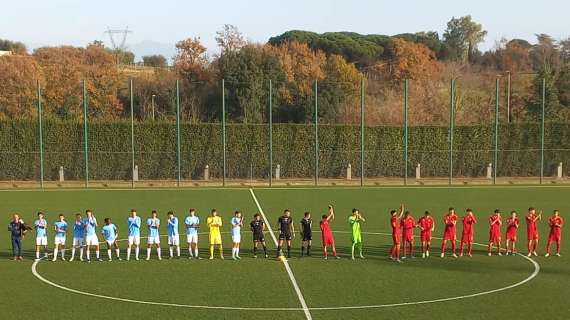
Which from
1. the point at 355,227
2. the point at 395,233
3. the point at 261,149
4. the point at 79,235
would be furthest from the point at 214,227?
the point at 261,149

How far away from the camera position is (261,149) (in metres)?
50.2

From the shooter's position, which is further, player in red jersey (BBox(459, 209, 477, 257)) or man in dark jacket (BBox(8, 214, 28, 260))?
player in red jersey (BBox(459, 209, 477, 257))

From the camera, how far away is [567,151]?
49531 mm

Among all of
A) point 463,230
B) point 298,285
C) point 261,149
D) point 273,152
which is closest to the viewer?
point 298,285

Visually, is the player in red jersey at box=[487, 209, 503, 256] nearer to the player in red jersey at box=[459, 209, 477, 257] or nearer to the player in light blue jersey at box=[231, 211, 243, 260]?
the player in red jersey at box=[459, 209, 477, 257]

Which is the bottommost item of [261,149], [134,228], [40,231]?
[40,231]

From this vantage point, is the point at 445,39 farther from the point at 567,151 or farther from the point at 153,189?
the point at 153,189

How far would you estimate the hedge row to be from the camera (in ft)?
157

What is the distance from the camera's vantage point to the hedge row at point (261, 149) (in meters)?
47.8

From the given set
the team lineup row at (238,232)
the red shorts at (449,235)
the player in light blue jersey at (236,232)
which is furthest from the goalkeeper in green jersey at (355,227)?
the player in light blue jersey at (236,232)

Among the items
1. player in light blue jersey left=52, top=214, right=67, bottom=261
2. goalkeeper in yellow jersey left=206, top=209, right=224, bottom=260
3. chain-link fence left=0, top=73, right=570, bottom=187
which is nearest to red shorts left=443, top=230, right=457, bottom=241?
goalkeeper in yellow jersey left=206, top=209, right=224, bottom=260

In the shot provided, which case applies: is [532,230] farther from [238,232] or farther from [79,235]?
[79,235]

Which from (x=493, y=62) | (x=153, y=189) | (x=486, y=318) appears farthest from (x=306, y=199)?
(x=493, y=62)

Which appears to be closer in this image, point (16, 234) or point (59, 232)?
point (59, 232)
